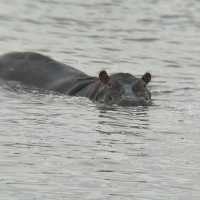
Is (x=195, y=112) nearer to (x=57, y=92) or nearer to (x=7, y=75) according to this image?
(x=57, y=92)

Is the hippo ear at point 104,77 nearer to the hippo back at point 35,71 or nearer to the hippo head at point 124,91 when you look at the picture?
the hippo head at point 124,91

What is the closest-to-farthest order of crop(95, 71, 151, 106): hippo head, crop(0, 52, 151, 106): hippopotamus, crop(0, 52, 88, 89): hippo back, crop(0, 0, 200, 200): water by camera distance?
1. crop(0, 0, 200, 200): water
2. crop(95, 71, 151, 106): hippo head
3. crop(0, 52, 151, 106): hippopotamus
4. crop(0, 52, 88, 89): hippo back

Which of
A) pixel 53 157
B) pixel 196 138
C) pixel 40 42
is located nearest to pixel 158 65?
pixel 40 42

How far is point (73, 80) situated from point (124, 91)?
122 centimetres

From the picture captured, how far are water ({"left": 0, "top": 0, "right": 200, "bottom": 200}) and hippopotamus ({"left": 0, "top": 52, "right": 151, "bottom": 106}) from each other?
0.28 meters

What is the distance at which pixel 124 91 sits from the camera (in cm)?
1467

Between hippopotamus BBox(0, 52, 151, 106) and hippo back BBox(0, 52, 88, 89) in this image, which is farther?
hippo back BBox(0, 52, 88, 89)

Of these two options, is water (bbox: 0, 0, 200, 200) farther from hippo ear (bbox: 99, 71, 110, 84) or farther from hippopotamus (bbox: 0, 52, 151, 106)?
hippo ear (bbox: 99, 71, 110, 84)

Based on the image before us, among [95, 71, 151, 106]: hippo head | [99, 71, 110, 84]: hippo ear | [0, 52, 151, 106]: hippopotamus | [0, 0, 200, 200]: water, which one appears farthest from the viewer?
[99, 71, 110, 84]: hippo ear

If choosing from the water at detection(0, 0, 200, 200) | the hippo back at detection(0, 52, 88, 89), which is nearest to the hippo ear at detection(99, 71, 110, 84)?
the water at detection(0, 0, 200, 200)

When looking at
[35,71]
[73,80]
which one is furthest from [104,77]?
[35,71]

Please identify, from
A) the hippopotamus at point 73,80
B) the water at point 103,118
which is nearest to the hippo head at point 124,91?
the hippopotamus at point 73,80

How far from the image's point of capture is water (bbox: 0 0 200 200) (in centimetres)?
956

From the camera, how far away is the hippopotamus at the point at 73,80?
14711 millimetres
